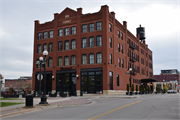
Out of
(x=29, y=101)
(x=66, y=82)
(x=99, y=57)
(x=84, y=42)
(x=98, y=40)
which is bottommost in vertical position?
(x=29, y=101)

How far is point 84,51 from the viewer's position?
1628 inches

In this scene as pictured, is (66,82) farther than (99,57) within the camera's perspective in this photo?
Yes

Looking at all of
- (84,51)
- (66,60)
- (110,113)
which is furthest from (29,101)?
(66,60)

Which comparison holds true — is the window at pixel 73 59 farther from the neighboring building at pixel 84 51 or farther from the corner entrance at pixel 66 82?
the corner entrance at pixel 66 82

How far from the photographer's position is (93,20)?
41250 mm

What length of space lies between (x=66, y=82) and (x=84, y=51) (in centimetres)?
779

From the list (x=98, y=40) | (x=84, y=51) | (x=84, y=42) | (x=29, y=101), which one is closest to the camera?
(x=29, y=101)

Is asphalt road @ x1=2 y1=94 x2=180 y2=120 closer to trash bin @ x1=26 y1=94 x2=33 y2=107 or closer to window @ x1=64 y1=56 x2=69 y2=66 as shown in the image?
trash bin @ x1=26 y1=94 x2=33 y2=107

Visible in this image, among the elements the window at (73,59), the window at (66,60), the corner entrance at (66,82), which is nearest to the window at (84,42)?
the window at (73,59)

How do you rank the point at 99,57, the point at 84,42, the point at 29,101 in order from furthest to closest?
the point at 84,42
the point at 99,57
the point at 29,101

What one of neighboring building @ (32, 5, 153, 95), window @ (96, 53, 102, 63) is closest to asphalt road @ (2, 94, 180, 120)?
neighboring building @ (32, 5, 153, 95)

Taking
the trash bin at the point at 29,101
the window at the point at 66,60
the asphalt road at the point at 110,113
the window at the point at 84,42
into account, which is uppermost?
the window at the point at 84,42

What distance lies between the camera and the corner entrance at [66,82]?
1655 inches

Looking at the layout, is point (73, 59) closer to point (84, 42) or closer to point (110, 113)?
point (84, 42)
